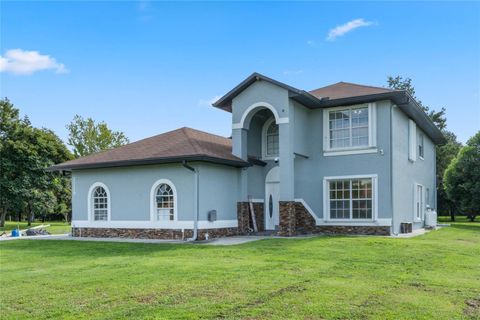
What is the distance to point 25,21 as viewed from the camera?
14781 millimetres

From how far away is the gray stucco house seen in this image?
17562 millimetres

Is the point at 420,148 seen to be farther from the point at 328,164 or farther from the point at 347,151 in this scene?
the point at 328,164

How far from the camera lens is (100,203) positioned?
19.5m

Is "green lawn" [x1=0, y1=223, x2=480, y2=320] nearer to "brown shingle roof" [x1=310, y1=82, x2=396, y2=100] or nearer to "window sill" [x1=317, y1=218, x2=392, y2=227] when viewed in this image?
"window sill" [x1=317, y1=218, x2=392, y2=227]

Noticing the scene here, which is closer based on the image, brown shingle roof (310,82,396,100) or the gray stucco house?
the gray stucco house

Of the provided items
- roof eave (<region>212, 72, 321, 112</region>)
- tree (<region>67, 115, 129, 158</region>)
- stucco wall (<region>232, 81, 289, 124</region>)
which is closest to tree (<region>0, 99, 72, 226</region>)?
tree (<region>67, 115, 129, 158</region>)

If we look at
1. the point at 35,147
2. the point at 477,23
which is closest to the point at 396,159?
the point at 477,23

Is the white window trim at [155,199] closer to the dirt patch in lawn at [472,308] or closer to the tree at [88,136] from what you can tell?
the dirt patch in lawn at [472,308]

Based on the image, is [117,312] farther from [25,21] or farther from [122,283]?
[25,21]

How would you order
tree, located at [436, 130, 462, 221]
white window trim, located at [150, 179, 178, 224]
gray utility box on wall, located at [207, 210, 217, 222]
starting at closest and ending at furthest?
gray utility box on wall, located at [207, 210, 217, 222] < white window trim, located at [150, 179, 178, 224] < tree, located at [436, 130, 462, 221]

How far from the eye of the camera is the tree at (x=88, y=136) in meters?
43.6

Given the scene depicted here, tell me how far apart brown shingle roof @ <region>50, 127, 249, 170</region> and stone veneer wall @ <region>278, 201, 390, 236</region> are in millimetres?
2607

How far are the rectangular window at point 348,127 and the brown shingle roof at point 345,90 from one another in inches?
23.9

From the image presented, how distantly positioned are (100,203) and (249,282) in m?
12.6
